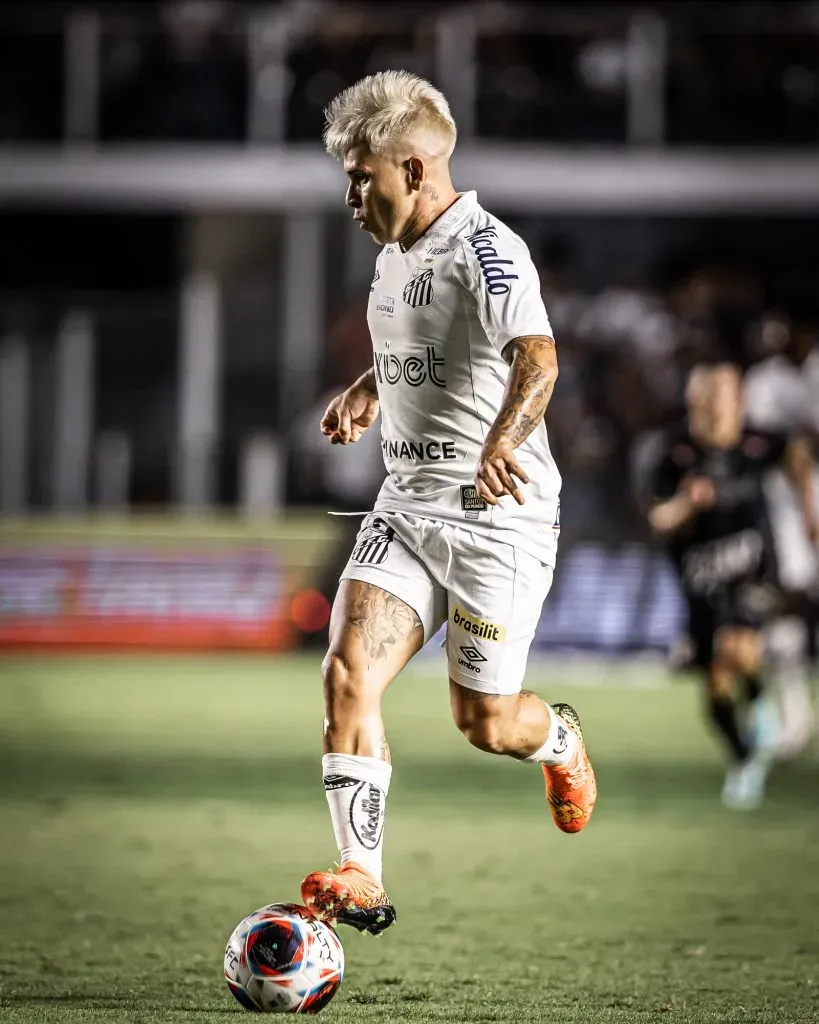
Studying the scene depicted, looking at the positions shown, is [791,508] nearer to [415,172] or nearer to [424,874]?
[424,874]

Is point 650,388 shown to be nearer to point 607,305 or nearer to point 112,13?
point 607,305

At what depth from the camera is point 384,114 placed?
199 inches

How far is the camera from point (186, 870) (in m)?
7.13

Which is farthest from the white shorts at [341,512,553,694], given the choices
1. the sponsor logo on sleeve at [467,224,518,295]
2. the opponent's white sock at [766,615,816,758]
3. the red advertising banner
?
the red advertising banner

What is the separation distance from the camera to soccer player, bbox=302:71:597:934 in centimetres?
498

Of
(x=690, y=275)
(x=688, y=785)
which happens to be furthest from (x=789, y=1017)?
(x=690, y=275)

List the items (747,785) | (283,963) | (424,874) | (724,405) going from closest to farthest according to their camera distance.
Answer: (283,963) → (424,874) → (747,785) → (724,405)

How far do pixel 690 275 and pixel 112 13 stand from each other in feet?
22.7

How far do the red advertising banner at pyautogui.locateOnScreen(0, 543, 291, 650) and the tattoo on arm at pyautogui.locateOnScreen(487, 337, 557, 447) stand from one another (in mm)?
13061

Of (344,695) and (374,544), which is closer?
(344,695)

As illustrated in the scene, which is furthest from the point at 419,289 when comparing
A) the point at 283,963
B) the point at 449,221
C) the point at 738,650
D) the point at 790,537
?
the point at 790,537

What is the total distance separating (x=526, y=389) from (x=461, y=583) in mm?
689

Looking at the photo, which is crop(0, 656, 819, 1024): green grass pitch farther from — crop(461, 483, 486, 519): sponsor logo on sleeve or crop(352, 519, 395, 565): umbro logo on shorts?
crop(461, 483, 486, 519): sponsor logo on sleeve

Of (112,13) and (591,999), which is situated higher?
(112,13)
